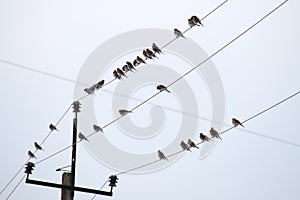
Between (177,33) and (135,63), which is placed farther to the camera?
(135,63)

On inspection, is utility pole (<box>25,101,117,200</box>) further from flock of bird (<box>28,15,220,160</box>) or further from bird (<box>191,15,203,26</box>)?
bird (<box>191,15,203,26</box>)

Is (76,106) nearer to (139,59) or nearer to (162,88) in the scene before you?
(139,59)

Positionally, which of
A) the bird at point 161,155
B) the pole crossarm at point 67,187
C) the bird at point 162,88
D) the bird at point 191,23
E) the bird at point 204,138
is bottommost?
the pole crossarm at point 67,187

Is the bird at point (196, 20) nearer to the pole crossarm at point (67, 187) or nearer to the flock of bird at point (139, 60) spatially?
the flock of bird at point (139, 60)

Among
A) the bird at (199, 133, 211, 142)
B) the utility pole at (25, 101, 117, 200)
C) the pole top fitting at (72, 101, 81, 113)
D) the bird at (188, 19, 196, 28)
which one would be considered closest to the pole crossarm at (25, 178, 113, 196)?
the utility pole at (25, 101, 117, 200)

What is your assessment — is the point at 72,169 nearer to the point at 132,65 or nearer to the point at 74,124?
the point at 74,124

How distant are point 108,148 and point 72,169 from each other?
366cm

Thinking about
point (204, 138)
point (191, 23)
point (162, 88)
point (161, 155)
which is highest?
point (191, 23)

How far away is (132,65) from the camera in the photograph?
54.3 feet

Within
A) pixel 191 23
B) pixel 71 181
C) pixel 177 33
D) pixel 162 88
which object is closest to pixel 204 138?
pixel 162 88

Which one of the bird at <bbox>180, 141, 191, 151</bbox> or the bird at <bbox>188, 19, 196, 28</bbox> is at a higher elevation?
the bird at <bbox>188, 19, 196, 28</bbox>

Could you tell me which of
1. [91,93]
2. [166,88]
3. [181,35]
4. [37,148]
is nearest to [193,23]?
[181,35]

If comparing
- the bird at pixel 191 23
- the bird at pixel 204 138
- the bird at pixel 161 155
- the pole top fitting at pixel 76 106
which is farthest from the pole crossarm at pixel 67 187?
the bird at pixel 191 23

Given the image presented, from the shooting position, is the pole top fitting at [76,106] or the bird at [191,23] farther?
the pole top fitting at [76,106]
